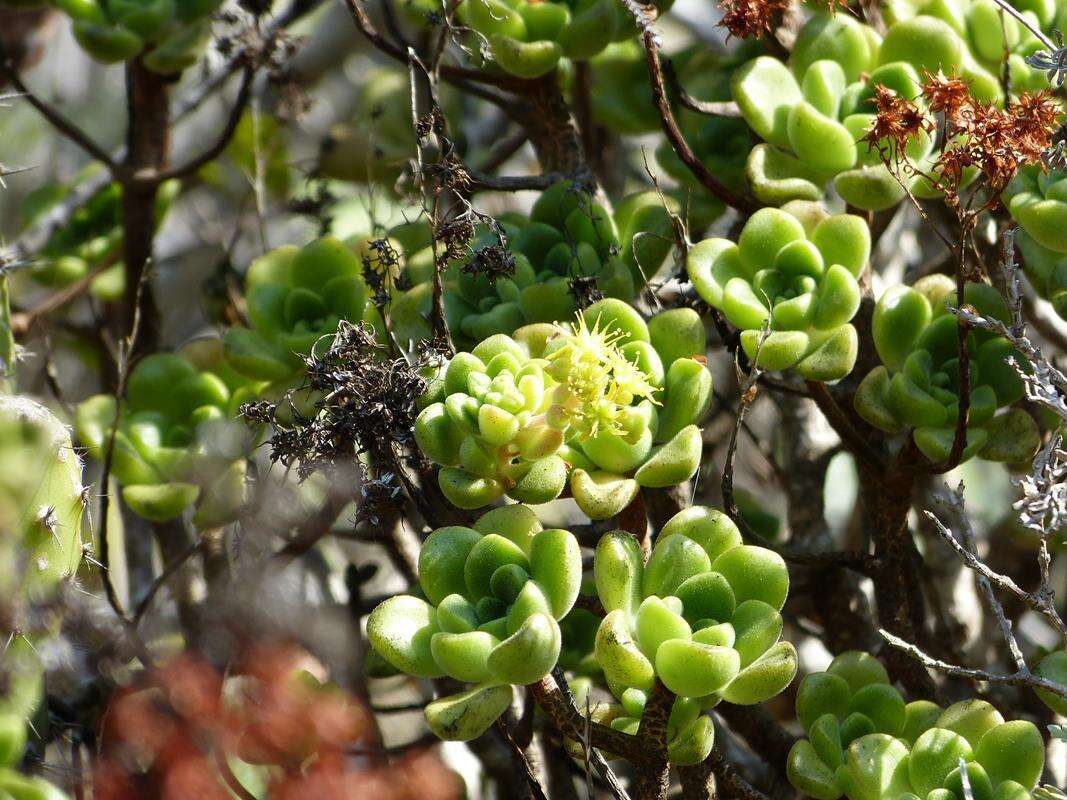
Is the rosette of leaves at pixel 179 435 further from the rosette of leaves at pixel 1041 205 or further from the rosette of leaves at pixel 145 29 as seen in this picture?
the rosette of leaves at pixel 1041 205

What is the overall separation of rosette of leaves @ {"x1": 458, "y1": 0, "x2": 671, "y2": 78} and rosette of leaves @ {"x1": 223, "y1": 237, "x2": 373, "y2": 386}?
22cm

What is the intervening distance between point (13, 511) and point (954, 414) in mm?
727

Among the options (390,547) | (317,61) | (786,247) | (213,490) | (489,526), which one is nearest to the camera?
(489,526)

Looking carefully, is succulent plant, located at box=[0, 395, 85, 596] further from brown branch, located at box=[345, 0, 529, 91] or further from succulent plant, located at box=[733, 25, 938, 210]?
succulent plant, located at box=[733, 25, 938, 210]

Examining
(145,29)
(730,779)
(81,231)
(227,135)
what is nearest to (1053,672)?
(730,779)

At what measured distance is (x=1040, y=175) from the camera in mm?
1051

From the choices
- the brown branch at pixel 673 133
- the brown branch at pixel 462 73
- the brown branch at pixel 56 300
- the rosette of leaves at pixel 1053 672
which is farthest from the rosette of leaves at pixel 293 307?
the rosette of leaves at pixel 1053 672

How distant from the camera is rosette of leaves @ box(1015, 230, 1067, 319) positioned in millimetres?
1026

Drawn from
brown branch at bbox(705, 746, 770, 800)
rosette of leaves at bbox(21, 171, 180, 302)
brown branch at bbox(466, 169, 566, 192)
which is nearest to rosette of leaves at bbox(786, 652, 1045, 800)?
brown branch at bbox(705, 746, 770, 800)

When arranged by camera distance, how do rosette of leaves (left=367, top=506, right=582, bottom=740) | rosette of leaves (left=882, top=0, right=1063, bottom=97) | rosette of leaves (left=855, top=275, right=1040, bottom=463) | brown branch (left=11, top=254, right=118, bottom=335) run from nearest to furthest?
rosette of leaves (left=367, top=506, right=582, bottom=740) → rosette of leaves (left=855, top=275, right=1040, bottom=463) → rosette of leaves (left=882, top=0, right=1063, bottom=97) → brown branch (left=11, top=254, right=118, bottom=335)

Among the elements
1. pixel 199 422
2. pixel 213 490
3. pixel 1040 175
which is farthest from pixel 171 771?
pixel 1040 175

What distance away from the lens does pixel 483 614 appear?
843mm

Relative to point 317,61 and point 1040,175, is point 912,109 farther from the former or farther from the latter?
point 317,61

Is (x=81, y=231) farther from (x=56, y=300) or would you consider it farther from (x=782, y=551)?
(x=782, y=551)
